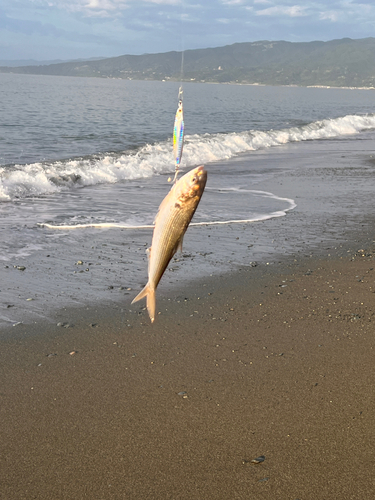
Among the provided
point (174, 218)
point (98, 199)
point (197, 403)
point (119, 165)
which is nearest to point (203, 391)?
point (197, 403)

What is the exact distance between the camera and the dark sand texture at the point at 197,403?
152 inches

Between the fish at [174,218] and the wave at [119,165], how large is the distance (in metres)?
13.2

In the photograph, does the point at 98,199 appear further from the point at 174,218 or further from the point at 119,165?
the point at 174,218

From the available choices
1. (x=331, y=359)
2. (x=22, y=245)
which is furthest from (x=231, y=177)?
(x=331, y=359)

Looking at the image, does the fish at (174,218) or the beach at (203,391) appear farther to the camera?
the beach at (203,391)

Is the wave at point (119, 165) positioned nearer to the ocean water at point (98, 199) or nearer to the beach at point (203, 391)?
the ocean water at point (98, 199)

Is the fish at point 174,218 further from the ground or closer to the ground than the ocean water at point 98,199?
further from the ground

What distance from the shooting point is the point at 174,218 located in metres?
1.83

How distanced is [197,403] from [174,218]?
3.30m

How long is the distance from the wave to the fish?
1324cm

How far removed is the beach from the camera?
3.88 m

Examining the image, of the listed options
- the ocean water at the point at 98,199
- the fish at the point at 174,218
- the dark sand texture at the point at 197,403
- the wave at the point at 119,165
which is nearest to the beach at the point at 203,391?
the dark sand texture at the point at 197,403

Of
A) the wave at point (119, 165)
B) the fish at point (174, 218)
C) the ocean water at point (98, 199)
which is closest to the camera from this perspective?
the fish at point (174, 218)

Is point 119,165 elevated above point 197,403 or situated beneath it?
elevated above
